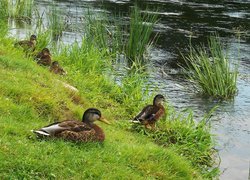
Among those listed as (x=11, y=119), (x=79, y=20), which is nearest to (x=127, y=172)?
(x=11, y=119)

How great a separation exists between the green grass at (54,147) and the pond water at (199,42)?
220cm

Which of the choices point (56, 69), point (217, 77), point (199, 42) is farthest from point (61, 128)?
point (199, 42)

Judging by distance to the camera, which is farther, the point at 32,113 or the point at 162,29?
the point at 162,29

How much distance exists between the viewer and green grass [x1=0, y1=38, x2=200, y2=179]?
18.6ft

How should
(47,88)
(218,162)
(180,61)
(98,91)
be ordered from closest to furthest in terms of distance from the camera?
(47,88) < (218,162) < (98,91) < (180,61)

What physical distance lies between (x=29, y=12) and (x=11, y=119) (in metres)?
14.2

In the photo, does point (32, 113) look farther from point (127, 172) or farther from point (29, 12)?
point (29, 12)

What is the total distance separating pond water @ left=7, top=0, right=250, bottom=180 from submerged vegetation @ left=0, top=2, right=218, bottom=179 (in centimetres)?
97

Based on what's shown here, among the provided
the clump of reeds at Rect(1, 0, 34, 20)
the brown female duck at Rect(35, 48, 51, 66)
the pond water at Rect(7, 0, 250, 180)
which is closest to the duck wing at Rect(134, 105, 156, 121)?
the pond water at Rect(7, 0, 250, 180)

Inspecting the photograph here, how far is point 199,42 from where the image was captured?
1964 cm

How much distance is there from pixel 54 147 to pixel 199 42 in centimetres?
1424

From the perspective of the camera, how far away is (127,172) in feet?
20.4

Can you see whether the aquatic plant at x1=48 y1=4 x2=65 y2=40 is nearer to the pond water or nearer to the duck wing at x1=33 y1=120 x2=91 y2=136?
the pond water

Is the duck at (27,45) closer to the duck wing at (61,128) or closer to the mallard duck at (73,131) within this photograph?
the mallard duck at (73,131)
